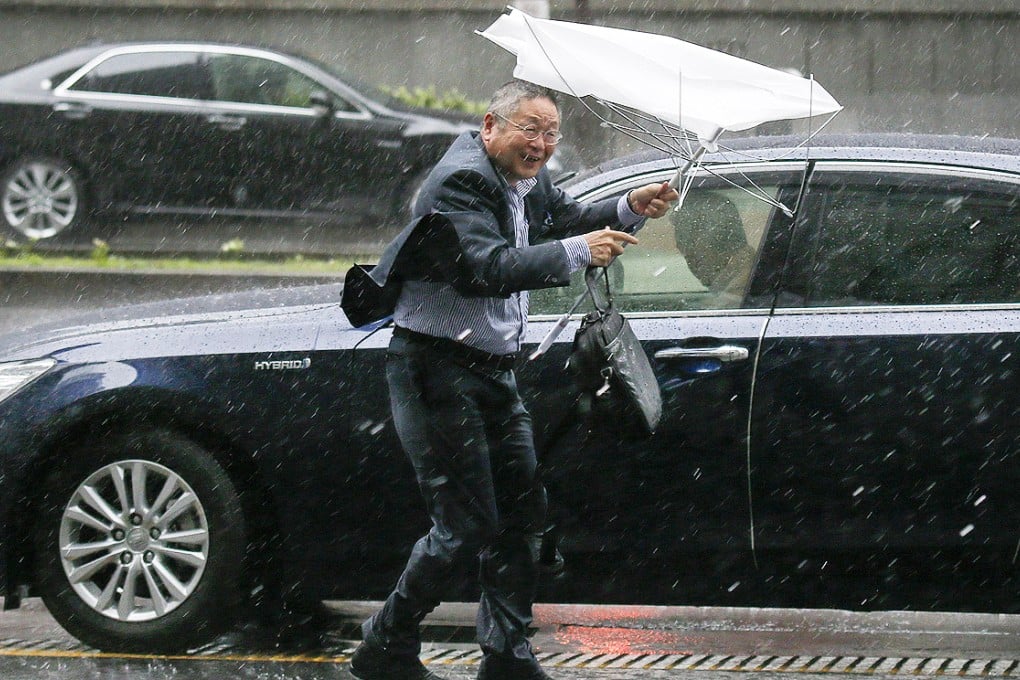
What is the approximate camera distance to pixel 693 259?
16.5 feet

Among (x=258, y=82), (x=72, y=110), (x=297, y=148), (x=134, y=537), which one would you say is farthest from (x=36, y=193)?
(x=134, y=537)

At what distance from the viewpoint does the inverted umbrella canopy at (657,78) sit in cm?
412

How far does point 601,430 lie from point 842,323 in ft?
2.67

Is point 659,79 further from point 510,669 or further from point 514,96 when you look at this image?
point 510,669

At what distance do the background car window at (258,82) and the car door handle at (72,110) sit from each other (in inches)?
39.6

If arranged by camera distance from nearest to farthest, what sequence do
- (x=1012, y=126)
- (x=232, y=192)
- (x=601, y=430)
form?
(x=601, y=430) → (x=232, y=192) → (x=1012, y=126)

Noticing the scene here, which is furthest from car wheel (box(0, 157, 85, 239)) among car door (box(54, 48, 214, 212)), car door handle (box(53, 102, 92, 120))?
car door handle (box(53, 102, 92, 120))

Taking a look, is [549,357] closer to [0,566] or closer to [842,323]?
[842,323]

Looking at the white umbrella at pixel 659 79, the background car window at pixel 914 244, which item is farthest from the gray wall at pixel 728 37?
the white umbrella at pixel 659 79

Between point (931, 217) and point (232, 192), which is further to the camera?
point (232, 192)

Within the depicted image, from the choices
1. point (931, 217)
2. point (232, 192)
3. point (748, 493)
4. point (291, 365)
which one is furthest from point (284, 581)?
point (232, 192)

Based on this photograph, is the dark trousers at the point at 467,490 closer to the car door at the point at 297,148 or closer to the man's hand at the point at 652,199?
the man's hand at the point at 652,199

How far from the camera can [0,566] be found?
16.4ft

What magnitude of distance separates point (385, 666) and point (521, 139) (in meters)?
1.59
